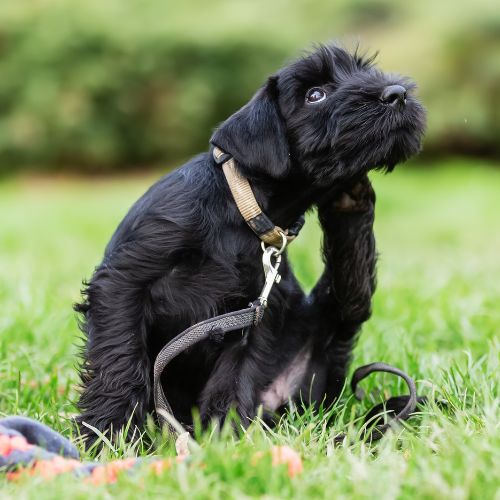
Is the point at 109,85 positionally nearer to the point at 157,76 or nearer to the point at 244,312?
the point at 157,76

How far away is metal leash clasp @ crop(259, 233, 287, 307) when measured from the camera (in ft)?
8.93

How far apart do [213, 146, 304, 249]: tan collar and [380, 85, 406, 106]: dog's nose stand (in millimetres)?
575

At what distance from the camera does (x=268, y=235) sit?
278 cm

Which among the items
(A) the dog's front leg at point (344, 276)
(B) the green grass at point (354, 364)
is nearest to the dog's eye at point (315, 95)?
(A) the dog's front leg at point (344, 276)

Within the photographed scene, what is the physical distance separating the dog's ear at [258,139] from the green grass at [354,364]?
A: 2.05 feet

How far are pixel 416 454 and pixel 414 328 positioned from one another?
6.87ft

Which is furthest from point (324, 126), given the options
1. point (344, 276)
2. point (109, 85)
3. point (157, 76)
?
point (157, 76)

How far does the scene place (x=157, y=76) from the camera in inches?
627

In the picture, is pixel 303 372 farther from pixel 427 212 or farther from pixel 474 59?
pixel 474 59

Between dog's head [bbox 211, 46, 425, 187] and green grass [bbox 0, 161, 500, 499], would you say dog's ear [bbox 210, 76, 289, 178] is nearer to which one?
dog's head [bbox 211, 46, 425, 187]

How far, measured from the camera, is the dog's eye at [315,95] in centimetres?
295

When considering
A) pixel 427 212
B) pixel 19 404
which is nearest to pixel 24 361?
pixel 19 404

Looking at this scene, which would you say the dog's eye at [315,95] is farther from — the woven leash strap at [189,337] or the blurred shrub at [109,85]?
the blurred shrub at [109,85]

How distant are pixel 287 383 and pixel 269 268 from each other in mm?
609
